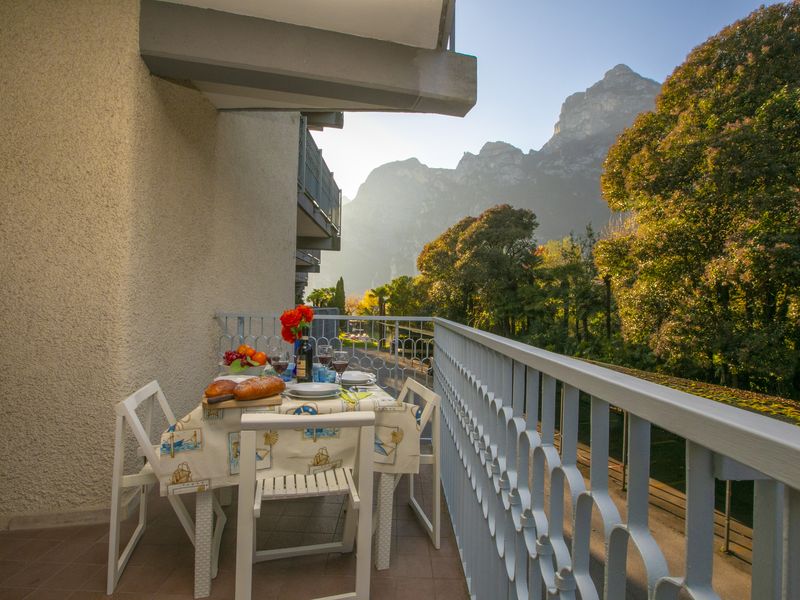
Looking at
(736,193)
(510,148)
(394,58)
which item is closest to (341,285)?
(736,193)

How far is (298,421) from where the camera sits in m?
1.46

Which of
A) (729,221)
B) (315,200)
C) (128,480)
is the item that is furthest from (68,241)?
(729,221)

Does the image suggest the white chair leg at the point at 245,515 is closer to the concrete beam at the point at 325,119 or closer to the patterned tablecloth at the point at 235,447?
the patterned tablecloth at the point at 235,447

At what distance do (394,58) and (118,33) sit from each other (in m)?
1.64

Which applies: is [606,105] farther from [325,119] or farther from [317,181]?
[317,181]

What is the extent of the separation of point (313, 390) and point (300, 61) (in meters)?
2.09

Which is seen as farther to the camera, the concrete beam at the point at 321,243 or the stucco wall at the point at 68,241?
the concrete beam at the point at 321,243

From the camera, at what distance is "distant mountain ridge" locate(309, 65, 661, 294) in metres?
81.4

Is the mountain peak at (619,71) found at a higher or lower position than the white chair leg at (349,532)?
higher

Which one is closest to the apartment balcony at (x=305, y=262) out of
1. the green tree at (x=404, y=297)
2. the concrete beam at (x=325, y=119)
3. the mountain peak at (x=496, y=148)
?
the concrete beam at (x=325, y=119)

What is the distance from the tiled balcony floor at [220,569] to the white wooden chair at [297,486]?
35 centimetres

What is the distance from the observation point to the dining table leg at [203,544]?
1879 mm

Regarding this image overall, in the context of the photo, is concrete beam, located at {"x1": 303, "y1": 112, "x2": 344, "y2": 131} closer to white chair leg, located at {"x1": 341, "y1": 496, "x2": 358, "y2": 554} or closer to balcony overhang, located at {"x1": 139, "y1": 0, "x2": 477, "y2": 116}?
balcony overhang, located at {"x1": 139, "y1": 0, "x2": 477, "y2": 116}

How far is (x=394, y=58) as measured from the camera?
2998 millimetres
